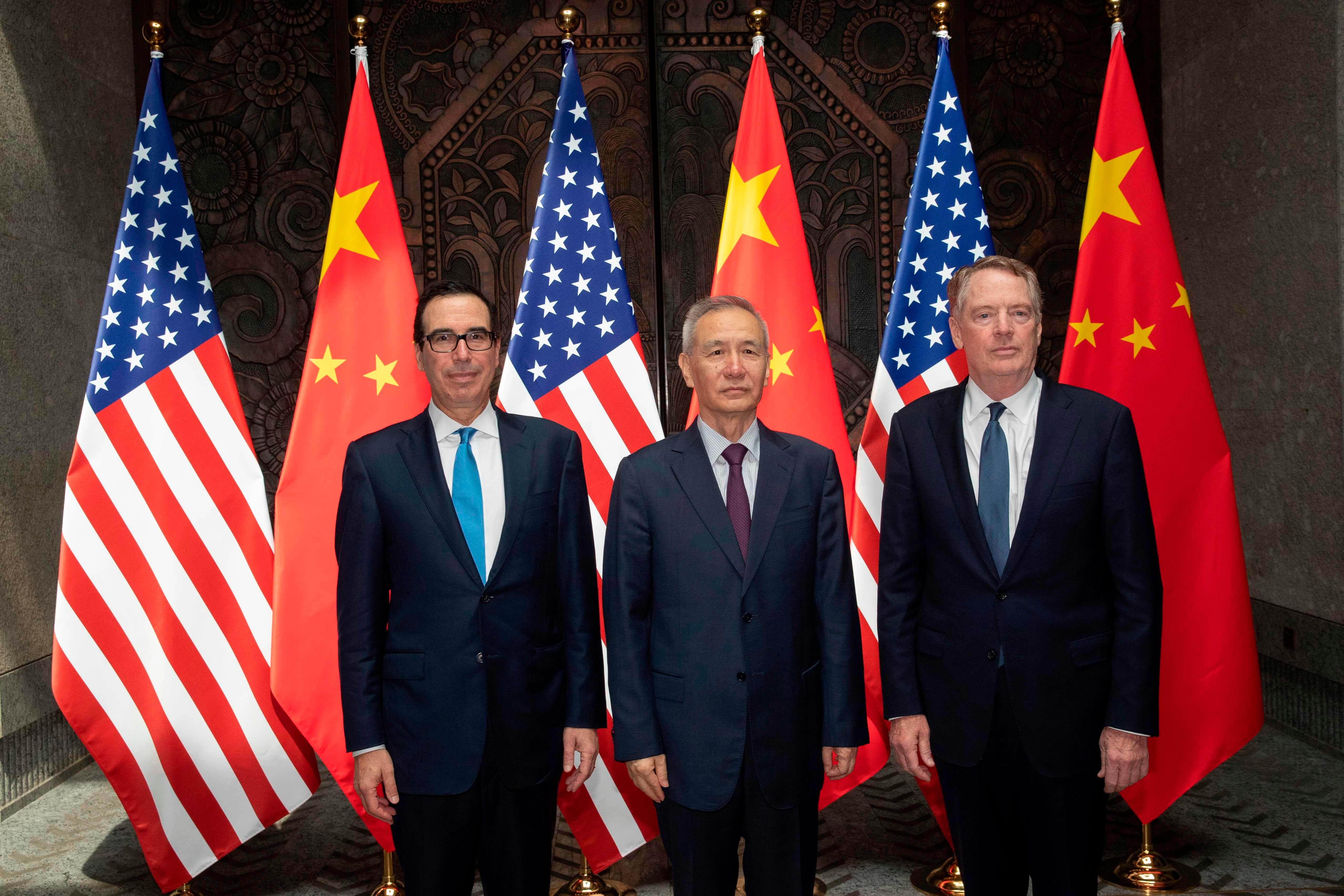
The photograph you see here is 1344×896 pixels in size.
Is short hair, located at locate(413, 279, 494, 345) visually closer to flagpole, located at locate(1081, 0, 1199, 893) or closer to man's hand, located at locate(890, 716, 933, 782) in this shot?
man's hand, located at locate(890, 716, 933, 782)

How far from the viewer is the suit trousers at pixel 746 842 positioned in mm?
1899

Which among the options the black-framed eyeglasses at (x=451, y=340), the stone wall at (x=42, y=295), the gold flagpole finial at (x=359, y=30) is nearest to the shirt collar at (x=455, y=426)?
the black-framed eyeglasses at (x=451, y=340)

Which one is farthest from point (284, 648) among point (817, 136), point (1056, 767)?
point (817, 136)

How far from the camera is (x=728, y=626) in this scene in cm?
189

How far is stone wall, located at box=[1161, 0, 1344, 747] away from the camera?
141 inches

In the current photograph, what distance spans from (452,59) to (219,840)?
11.0ft

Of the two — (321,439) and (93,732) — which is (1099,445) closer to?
(321,439)

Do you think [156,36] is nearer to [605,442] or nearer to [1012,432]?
[605,442]

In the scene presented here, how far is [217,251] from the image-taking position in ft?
14.0

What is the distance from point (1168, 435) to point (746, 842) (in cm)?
185

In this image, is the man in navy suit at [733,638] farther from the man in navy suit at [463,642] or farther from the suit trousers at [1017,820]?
the suit trousers at [1017,820]

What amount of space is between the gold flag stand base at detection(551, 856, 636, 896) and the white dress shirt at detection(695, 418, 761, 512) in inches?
57.4

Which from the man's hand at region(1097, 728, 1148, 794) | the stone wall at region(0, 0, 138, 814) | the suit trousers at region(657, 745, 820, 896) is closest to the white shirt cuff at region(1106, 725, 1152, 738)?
the man's hand at region(1097, 728, 1148, 794)

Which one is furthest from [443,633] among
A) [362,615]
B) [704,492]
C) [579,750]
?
[704,492]
